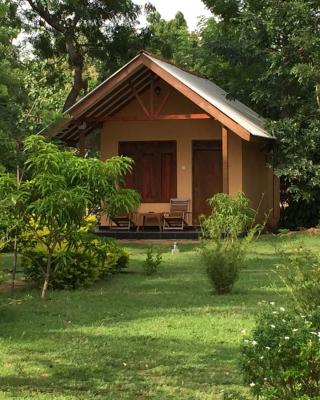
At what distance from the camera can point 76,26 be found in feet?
81.6

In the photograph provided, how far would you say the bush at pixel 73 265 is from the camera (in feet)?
32.1

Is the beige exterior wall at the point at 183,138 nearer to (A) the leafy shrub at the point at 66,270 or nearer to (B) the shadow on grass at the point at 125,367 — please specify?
(A) the leafy shrub at the point at 66,270

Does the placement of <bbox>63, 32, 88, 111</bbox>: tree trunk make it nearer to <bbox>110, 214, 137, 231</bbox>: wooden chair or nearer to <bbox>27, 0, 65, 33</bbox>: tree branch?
<bbox>27, 0, 65, 33</bbox>: tree branch

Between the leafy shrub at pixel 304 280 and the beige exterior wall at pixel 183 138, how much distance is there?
40.0 ft

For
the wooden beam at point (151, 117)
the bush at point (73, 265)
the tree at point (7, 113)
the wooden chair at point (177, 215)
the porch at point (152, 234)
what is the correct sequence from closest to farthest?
the bush at point (73, 265) < the tree at point (7, 113) < the wooden beam at point (151, 117) < the porch at point (152, 234) < the wooden chair at point (177, 215)

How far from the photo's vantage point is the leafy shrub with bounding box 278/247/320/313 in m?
5.86

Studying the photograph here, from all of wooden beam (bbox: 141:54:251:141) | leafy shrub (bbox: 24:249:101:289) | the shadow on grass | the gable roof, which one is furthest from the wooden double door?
the shadow on grass

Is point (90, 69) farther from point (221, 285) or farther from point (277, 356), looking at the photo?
point (277, 356)

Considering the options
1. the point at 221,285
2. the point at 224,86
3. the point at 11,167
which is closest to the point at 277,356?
the point at 221,285

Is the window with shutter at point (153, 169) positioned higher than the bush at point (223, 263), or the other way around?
the window with shutter at point (153, 169)

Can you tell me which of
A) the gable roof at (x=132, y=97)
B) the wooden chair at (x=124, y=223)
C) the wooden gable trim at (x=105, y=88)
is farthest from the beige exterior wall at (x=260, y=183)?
the wooden gable trim at (x=105, y=88)

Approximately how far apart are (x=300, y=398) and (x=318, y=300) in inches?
102

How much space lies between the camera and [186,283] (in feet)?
34.2

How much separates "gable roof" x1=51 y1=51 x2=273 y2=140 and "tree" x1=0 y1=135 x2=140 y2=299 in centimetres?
770
